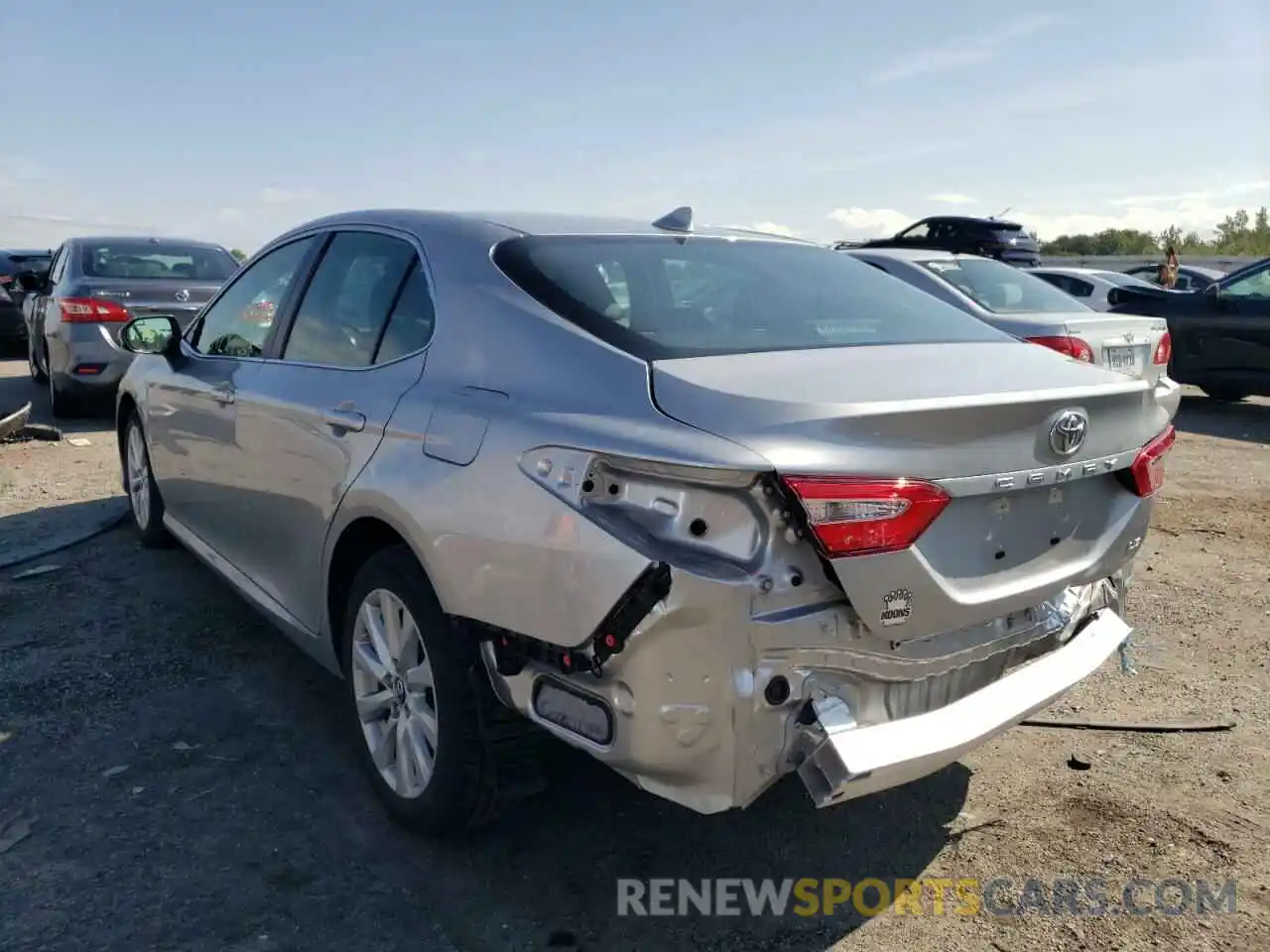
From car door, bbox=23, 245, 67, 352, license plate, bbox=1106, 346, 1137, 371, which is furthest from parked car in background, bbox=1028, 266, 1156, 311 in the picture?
car door, bbox=23, 245, 67, 352

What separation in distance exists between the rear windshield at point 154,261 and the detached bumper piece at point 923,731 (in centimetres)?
835

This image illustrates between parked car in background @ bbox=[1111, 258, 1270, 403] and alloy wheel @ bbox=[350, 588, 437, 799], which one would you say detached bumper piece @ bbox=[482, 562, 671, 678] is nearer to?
alloy wheel @ bbox=[350, 588, 437, 799]

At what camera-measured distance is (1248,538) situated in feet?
20.3

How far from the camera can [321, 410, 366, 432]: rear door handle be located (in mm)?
3056

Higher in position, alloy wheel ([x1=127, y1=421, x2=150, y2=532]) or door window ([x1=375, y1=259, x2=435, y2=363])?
door window ([x1=375, y1=259, x2=435, y2=363])

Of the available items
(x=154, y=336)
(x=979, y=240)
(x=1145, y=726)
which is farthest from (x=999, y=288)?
(x=979, y=240)

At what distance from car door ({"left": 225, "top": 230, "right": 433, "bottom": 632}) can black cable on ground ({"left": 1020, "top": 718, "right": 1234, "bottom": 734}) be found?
2.46 m

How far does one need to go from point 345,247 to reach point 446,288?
2.73ft

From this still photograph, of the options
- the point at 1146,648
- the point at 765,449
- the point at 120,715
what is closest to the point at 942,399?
the point at 765,449

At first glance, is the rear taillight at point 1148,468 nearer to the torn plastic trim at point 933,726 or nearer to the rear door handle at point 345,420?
the torn plastic trim at point 933,726

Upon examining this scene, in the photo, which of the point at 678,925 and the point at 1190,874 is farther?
the point at 1190,874

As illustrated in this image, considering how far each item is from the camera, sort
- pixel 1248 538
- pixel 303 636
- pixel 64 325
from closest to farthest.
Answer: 1. pixel 303 636
2. pixel 1248 538
3. pixel 64 325

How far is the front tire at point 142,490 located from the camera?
5.40 meters

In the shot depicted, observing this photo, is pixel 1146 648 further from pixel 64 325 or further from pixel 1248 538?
pixel 64 325
